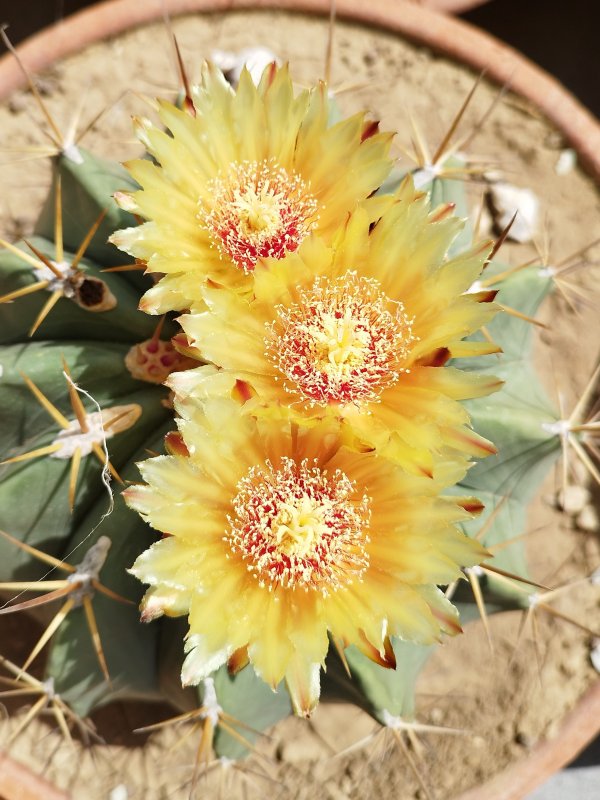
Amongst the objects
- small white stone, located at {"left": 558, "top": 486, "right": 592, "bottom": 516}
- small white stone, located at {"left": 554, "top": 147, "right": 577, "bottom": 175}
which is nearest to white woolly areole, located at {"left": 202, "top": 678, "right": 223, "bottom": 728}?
small white stone, located at {"left": 558, "top": 486, "right": 592, "bottom": 516}

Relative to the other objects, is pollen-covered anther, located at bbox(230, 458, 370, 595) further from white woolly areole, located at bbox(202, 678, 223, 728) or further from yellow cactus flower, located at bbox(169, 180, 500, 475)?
white woolly areole, located at bbox(202, 678, 223, 728)

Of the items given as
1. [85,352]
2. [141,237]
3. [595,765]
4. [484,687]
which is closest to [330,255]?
[141,237]

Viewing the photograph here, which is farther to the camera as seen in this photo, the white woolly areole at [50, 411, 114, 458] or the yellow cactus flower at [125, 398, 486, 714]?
the white woolly areole at [50, 411, 114, 458]

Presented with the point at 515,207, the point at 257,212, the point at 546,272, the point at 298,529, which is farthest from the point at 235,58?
the point at 298,529

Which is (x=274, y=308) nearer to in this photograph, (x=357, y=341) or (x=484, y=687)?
(x=357, y=341)

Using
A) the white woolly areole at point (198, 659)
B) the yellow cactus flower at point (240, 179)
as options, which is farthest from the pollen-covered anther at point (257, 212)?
the white woolly areole at point (198, 659)

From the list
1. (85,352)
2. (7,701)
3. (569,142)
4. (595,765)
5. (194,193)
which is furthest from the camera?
(595,765)
